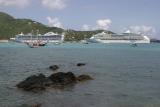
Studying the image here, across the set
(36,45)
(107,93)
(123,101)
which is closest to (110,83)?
(107,93)

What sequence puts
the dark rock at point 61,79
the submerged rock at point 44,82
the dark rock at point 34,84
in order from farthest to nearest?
1. the dark rock at point 61,79
2. the submerged rock at point 44,82
3. the dark rock at point 34,84

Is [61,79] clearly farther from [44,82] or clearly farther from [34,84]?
[34,84]

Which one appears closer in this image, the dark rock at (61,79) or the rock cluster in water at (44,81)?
the rock cluster in water at (44,81)

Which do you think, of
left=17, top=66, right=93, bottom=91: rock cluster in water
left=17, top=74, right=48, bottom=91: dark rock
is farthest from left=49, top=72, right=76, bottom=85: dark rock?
left=17, top=74, right=48, bottom=91: dark rock

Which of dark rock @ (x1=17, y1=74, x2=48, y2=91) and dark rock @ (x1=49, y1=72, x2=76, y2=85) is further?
dark rock @ (x1=49, y1=72, x2=76, y2=85)

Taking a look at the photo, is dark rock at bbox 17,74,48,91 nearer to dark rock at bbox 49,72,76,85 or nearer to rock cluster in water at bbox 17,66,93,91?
rock cluster in water at bbox 17,66,93,91

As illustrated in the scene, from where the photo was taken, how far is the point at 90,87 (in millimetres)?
25984

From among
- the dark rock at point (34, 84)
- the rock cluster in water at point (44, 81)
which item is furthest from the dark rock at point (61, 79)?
the dark rock at point (34, 84)

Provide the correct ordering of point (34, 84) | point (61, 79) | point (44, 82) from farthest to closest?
point (61, 79) < point (44, 82) < point (34, 84)

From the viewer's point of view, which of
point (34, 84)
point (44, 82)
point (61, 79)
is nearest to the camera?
point (34, 84)

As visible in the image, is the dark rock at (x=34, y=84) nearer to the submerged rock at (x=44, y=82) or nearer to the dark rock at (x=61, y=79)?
the submerged rock at (x=44, y=82)

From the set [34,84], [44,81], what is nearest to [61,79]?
[44,81]

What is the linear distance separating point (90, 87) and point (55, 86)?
2726mm

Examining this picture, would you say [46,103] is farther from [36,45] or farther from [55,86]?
[36,45]
